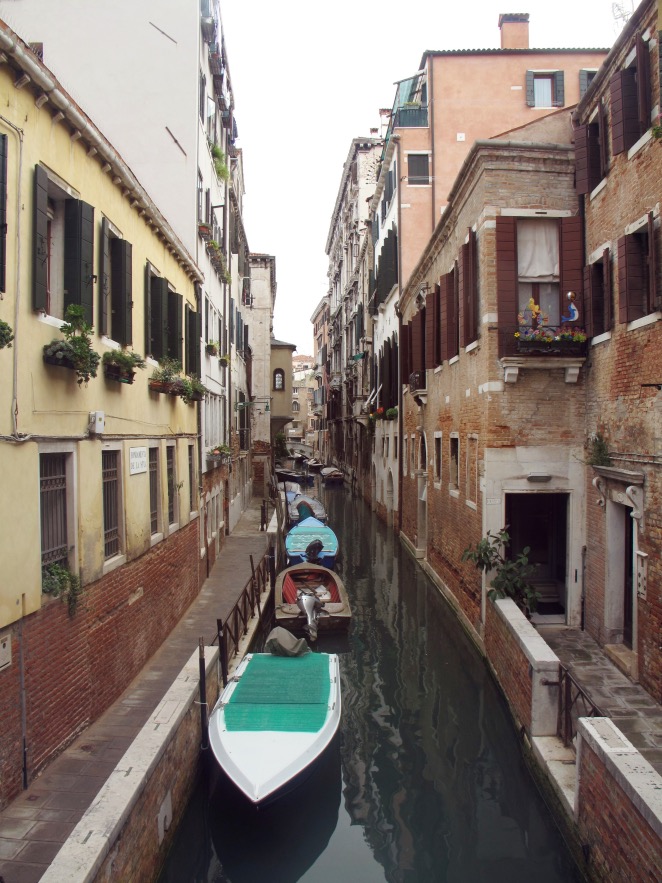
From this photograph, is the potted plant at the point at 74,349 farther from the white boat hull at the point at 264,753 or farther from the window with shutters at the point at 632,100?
the window with shutters at the point at 632,100

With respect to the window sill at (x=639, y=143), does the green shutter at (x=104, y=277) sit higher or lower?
lower

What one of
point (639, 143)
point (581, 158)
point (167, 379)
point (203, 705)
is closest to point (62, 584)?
point (203, 705)

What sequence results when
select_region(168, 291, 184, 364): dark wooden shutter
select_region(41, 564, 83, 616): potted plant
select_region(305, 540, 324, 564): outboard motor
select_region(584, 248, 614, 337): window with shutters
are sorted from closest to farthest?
1. select_region(41, 564, 83, 616): potted plant
2. select_region(584, 248, 614, 337): window with shutters
3. select_region(168, 291, 184, 364): dark wooden shutter
4. select_region(305, 540, 324, 564): outboard motor

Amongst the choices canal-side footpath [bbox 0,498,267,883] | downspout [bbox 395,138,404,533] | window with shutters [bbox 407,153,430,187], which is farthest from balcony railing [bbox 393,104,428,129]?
canal-side footpath [bbox 0,498,267,883]

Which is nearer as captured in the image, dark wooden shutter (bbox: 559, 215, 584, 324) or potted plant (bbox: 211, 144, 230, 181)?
dark wooden shutter (bbox: 559, 215, 584, 324)

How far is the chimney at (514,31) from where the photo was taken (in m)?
22.0

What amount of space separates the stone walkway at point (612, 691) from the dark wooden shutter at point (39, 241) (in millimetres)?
5953

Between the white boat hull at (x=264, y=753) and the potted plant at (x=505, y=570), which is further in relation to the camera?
the potted plant at (x=505, y=570)

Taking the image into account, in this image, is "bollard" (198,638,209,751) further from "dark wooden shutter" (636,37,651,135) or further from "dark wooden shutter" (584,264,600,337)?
"dark wooden shutter" (636,37,651,135)

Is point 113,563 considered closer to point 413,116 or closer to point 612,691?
point 612,691

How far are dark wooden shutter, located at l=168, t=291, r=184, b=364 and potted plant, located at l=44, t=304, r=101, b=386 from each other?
4.85 meters

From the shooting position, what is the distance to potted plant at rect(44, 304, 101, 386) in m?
6.35

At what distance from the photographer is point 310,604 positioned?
13055 millimetres

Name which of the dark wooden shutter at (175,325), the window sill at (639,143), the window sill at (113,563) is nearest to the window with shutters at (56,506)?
the window sill at (113,563)
